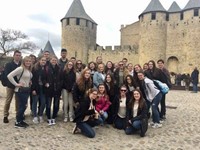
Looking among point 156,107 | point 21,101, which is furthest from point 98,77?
point 21,101

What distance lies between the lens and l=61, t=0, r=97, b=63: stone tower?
33.3 metres

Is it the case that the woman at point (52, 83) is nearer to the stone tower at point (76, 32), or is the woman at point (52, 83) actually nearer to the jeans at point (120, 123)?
the jeans at point (120, 123)

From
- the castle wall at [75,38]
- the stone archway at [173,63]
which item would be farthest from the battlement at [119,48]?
the stone archway at [173,63]

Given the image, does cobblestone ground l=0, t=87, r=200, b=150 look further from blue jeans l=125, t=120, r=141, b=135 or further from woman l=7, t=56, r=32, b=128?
woman l=7, t=56, r=32, b=128

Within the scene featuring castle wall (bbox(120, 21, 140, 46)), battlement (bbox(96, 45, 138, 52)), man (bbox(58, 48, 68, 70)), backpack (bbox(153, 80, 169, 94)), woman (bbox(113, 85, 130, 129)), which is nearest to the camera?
woman (bbox(113, 85, 130, 129))

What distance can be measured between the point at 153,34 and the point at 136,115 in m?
24.0

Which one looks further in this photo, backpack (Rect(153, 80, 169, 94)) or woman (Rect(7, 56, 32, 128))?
backpack (Rect(153, 80, 169, 94))

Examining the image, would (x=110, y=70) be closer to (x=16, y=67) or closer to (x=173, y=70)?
(x=16, y=67)

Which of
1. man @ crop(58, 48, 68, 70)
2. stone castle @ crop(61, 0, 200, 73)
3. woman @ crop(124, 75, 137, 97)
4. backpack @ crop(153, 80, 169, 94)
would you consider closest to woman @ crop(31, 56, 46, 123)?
man @ crop(58, 48, 68, 70)

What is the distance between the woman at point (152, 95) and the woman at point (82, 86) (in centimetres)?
131

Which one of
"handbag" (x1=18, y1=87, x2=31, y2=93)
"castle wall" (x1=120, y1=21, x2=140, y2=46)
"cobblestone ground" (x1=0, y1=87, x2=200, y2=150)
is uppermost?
"castle wall" (x1=120, y1=21, x2=140, y2=46)

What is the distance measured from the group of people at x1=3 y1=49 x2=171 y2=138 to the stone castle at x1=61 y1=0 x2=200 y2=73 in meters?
22.0

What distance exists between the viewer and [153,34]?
29.1 metres

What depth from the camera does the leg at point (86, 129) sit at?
5.88 metres
